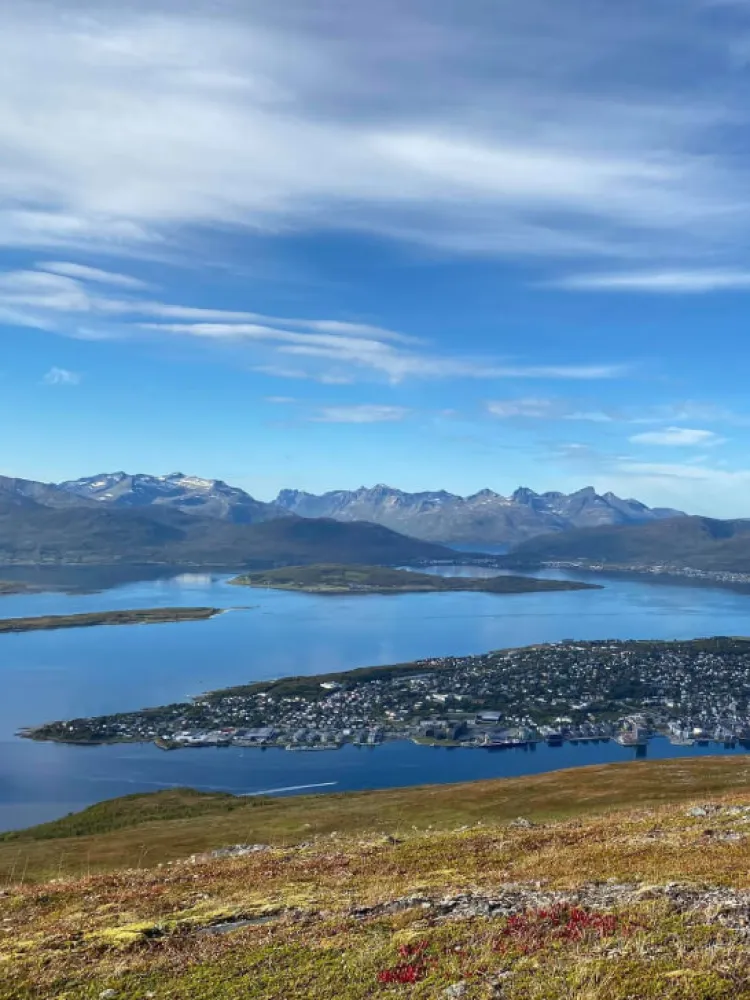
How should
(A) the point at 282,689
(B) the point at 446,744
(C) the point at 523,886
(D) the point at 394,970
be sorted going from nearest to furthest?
(D) the point at 394,970 < (C) the point at 523,886 < (B) the point at 446,744 < (A) the point at 282,689

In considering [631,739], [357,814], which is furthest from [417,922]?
Answer: [631,739]

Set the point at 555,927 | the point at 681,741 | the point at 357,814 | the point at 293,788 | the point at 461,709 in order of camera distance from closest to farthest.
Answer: the point at 555,927 < the point at 357,814 < the point at 293,788 < the point at 681,741 < the point at 461,709

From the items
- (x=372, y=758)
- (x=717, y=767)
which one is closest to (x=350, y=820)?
(x=717, y=767)

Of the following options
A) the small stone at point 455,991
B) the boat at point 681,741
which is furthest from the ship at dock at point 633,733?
the small stone at point 455,991

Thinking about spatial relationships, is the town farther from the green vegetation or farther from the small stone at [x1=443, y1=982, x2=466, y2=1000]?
the small stone at [x1=443, y1=982, x2=466, y2=1000]

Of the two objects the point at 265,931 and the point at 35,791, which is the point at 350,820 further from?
the point at 35,791

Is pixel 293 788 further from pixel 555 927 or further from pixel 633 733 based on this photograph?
pixel 555 927

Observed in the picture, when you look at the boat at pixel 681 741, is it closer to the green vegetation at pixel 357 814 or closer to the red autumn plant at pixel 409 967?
the green vegetation at pixel 357 814
